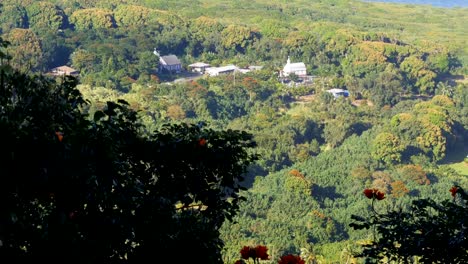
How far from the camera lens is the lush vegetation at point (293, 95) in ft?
76.4

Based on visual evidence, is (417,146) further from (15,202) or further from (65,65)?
(15,202)

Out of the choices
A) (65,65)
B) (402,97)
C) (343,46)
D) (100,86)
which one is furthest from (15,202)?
(343,46)

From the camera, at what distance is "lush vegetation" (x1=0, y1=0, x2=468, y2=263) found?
2328 centimetres

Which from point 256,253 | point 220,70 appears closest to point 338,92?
point 220,70

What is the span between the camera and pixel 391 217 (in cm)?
586

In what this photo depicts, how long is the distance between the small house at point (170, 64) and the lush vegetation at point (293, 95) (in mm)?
1320

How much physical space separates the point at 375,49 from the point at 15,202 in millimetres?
42544

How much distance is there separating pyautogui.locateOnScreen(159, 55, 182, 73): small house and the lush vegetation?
1320mm

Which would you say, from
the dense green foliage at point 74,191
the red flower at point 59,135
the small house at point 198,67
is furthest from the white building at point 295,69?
the red flower at point 59,135

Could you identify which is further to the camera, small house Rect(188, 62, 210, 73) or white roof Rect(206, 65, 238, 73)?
small house Rect(188, 62, 210, 73)

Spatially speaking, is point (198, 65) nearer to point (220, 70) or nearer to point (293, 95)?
point (220, 70)

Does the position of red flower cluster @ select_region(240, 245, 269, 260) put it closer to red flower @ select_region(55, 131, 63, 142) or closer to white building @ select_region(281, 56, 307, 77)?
red flower @ select_region(55, 131, 63, 142)

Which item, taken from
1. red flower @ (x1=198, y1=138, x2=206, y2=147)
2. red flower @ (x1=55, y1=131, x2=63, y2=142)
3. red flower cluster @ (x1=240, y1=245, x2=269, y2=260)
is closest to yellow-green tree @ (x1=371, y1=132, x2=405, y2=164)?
red flower @ (x1=198, y1=138, x2=206, y2=147)

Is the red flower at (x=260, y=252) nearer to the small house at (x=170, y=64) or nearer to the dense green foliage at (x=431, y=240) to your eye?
the dense green foliage at (x=431, y=240)
